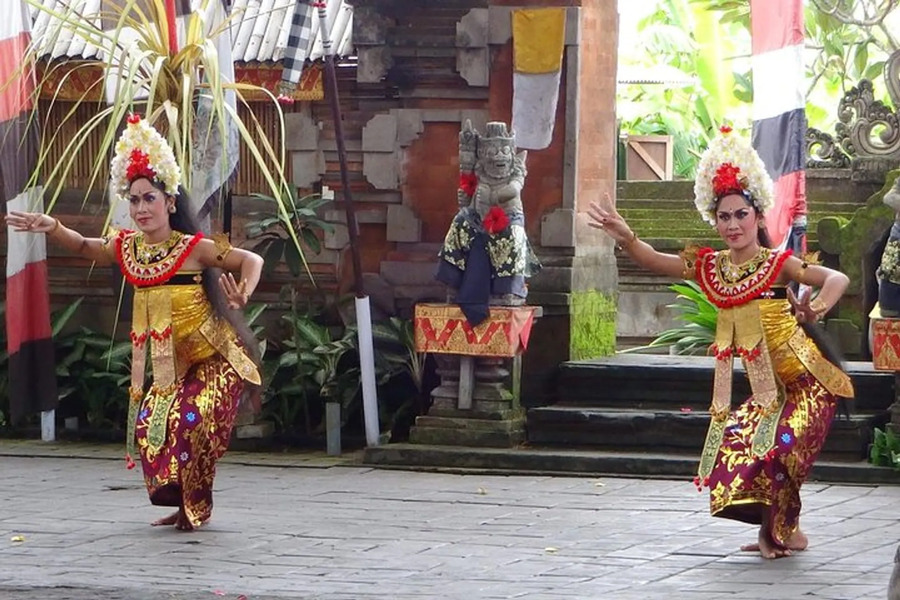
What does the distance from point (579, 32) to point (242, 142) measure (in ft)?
8.12

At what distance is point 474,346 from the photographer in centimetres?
1064

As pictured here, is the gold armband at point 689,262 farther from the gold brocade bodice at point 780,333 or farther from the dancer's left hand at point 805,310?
the dancer's left hand at point 805,310

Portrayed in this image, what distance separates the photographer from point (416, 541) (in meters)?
8.03

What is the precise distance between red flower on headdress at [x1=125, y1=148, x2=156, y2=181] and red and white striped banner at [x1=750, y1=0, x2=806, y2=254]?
383cm

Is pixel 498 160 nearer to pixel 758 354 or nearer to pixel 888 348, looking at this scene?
pixel 888 348


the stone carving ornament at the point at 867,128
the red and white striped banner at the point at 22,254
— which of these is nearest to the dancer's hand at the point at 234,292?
the red and white striped banner at the point at 22,254

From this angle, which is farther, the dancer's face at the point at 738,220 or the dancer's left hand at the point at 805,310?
the dancer's face at the point at 738,220

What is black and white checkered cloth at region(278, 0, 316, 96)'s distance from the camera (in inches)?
425

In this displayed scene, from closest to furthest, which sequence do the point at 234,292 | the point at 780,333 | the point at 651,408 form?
the point at 780,333
the point at 234,292
the point at 651,408

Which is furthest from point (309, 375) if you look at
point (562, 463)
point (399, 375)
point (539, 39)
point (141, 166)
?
point (141, 166)

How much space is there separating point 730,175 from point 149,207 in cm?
265

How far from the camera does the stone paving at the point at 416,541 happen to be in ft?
22.6

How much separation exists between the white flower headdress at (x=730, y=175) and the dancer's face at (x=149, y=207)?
96.8 inches

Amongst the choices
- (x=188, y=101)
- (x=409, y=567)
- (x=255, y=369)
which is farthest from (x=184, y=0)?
(x=409, y=567)
